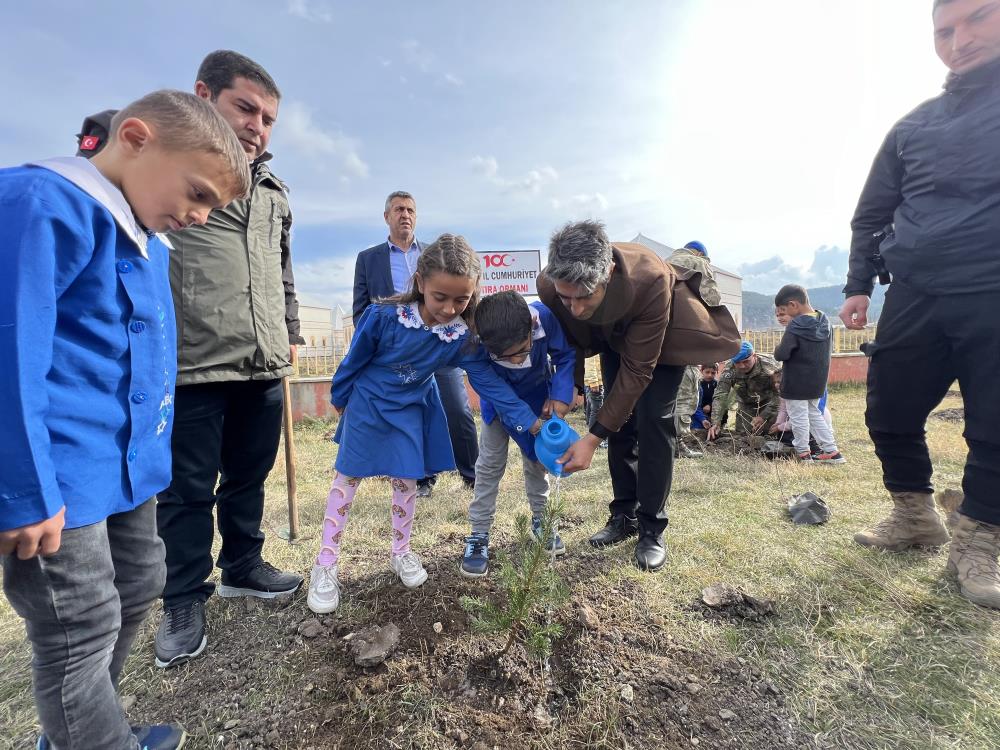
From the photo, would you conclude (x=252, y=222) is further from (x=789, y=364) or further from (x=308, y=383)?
(x=308, y=383)

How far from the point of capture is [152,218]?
49.2 inches

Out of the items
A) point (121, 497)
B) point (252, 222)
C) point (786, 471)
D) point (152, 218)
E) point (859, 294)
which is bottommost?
point (786, 471)

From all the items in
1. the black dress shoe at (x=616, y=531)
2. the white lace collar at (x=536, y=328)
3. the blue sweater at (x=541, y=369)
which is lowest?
the black dress shoe at (x=616, y=531)

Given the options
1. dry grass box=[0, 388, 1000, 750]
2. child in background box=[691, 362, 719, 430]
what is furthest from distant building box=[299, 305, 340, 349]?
dry grass box=[0, 388, 1000, 750]

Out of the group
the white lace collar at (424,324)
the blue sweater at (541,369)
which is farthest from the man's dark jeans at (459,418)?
the white lace collar at (424,324)

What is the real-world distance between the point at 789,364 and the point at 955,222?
333 cm

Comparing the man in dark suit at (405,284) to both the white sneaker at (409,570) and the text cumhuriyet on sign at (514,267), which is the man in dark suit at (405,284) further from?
the text cumhuriyet on sign at (514,267)

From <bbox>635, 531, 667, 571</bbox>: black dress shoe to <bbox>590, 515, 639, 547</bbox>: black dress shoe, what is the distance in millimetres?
201

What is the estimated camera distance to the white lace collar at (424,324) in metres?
2.33

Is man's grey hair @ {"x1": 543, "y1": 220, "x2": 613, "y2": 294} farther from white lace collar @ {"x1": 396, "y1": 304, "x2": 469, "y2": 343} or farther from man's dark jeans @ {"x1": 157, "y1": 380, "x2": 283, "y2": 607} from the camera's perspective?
man's dark jeans @ {"x1": 157, "y1": 380, "x2": 283, "y2": 607}

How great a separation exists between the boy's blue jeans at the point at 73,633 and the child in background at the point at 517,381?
5.07 ft

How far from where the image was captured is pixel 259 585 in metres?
2.38

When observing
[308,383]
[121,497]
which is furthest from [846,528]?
[308,383]

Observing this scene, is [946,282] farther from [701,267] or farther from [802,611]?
[802,611]
